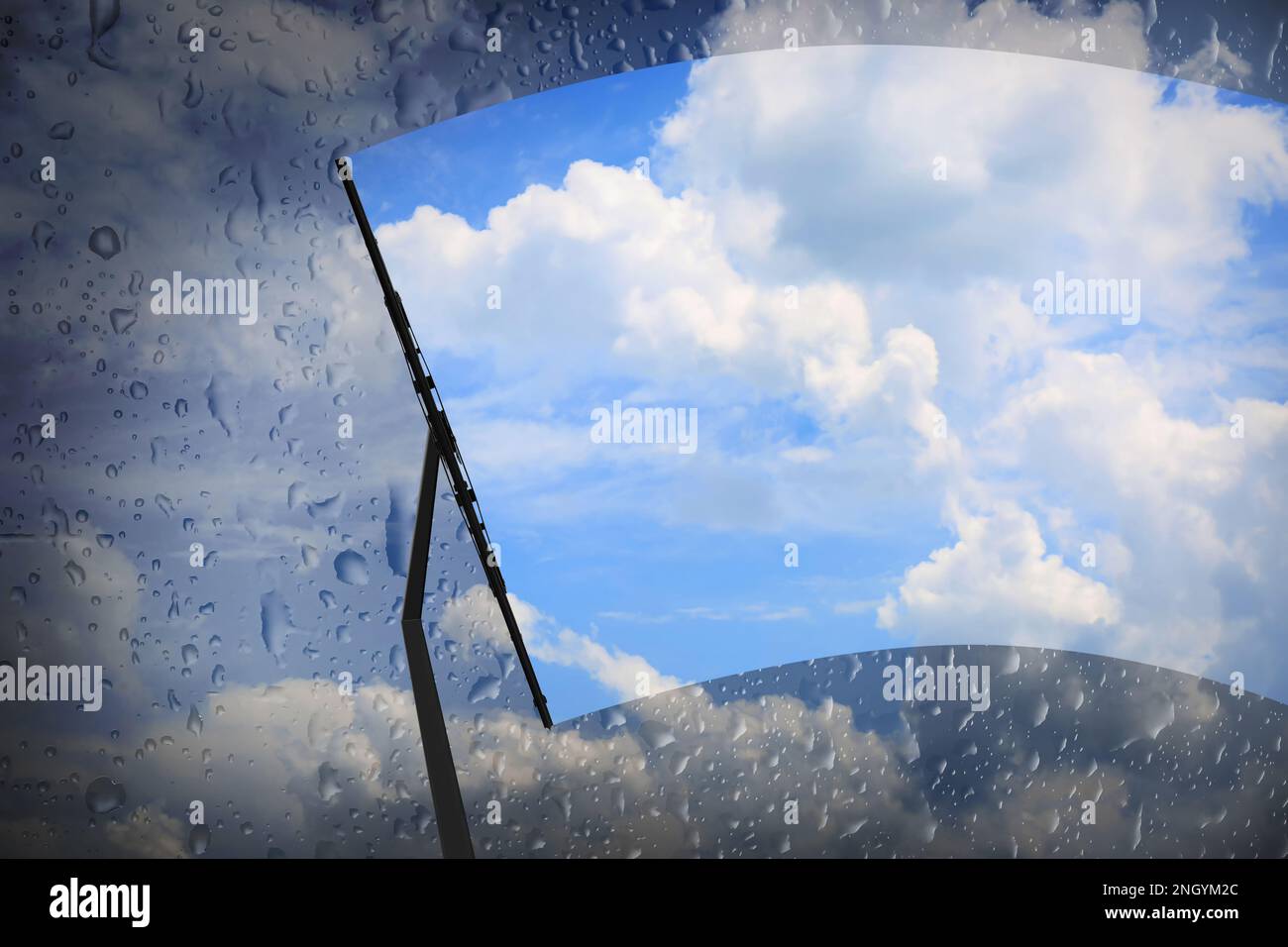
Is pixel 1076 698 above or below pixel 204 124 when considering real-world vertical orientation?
below

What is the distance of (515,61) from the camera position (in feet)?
14.8

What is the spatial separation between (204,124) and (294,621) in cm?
239

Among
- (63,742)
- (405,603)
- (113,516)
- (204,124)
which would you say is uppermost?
(204,124)

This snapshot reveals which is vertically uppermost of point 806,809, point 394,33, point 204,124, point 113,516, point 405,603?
point 394,33
